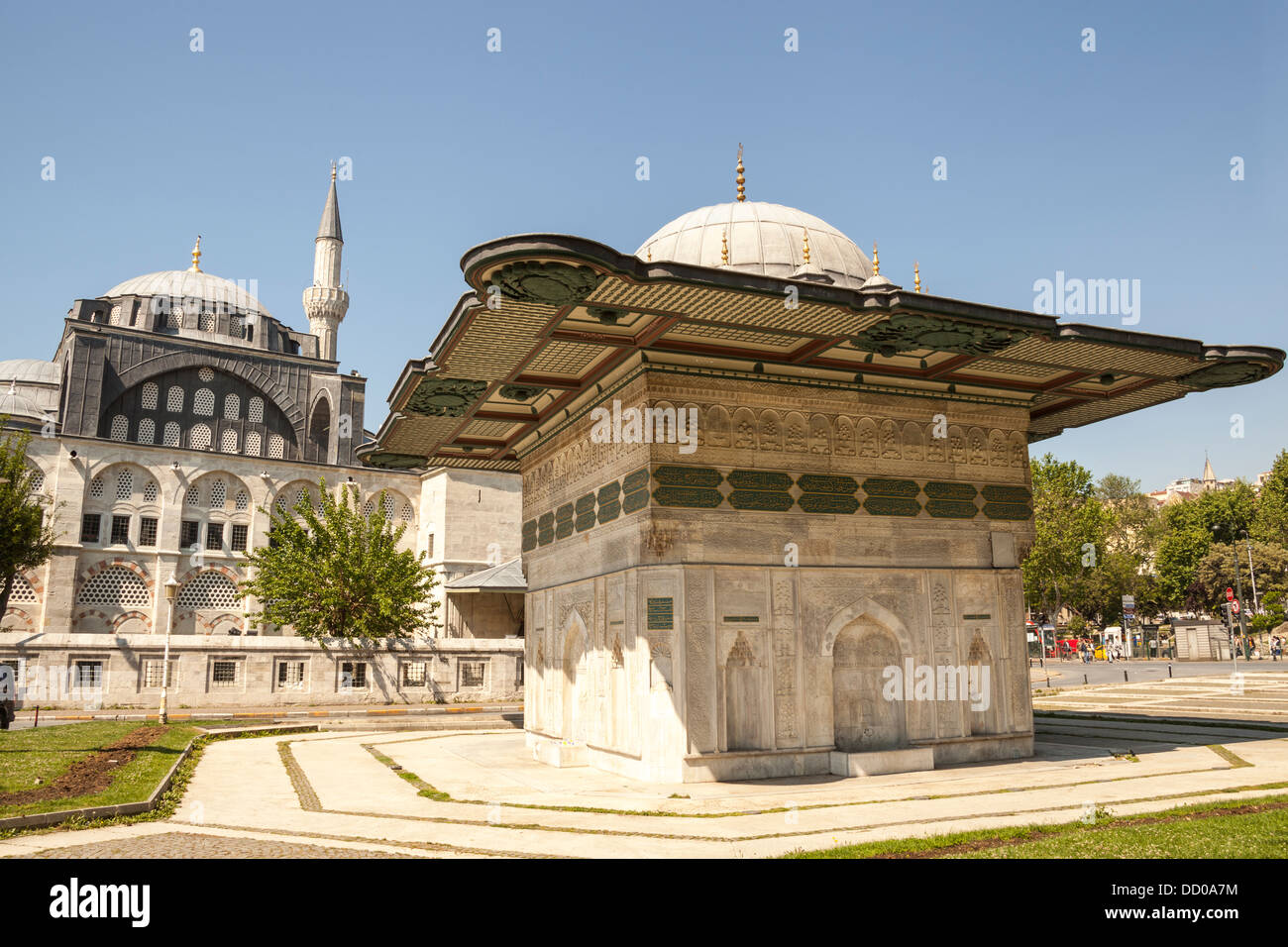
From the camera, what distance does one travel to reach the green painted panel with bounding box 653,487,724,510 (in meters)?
11.2

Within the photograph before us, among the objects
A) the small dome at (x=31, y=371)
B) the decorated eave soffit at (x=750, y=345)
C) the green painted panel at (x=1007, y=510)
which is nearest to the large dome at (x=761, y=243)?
the decorated eave soffit at (x=750, y=345)

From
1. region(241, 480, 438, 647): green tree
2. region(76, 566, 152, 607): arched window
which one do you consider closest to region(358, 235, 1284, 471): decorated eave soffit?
region(241, 480, 438, 647): green tree

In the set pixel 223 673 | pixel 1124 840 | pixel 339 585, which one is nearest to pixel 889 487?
pixel 1124 840

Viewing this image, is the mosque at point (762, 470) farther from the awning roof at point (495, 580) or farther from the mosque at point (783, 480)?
the awning roof at point (495, 580)

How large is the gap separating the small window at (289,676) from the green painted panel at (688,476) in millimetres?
17793

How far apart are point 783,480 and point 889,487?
5.71 feet

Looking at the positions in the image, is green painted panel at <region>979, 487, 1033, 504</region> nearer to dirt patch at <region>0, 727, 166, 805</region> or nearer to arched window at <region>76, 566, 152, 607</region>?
dirt patch at <region>0, 727, 166, 805</region>

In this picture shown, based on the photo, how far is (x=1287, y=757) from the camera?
11.4m

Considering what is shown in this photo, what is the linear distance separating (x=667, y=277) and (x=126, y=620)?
4077 centimetres

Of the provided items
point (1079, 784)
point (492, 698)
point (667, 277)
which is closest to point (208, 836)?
point (667, 277)

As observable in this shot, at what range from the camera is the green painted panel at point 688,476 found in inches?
441

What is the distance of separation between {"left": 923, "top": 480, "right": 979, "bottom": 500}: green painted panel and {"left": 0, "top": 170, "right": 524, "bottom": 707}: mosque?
1851 centimetres

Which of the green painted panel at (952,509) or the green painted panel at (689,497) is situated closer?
the green painted panel at (689,497)
